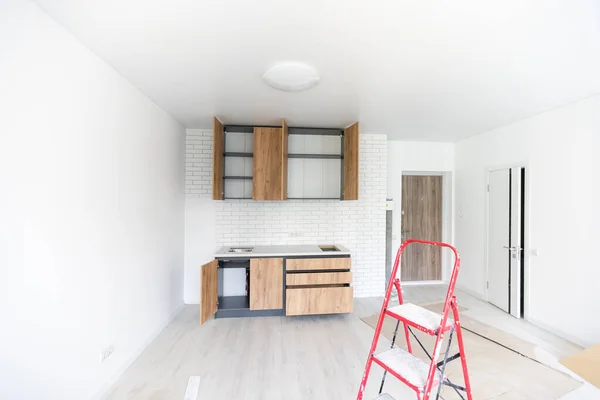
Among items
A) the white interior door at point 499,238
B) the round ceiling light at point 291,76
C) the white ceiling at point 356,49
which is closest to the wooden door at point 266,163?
the white ceiling at point 356,49

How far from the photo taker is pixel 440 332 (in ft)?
4.72

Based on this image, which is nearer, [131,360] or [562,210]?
[131,360]

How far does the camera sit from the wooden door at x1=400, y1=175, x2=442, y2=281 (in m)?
5.00

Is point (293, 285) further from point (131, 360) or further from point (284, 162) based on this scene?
point (131, 360)

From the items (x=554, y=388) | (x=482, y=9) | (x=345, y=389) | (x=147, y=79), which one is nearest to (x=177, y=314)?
(x=345, y=389)

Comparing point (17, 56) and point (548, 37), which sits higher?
point (548, 37)

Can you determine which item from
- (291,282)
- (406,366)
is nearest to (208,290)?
(291,282)

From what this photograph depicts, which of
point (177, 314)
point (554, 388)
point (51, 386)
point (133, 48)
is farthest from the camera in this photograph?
point (177, 314)

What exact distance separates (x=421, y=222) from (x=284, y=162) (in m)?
3.12

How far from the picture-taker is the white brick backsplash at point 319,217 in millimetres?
4090

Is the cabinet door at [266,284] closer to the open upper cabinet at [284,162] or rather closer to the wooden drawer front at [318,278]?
the wooden drawer front at [318,278]

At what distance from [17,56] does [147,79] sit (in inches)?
42.9

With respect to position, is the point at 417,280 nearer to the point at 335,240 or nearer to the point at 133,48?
the point at 335,240

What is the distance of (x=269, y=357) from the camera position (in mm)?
2650
